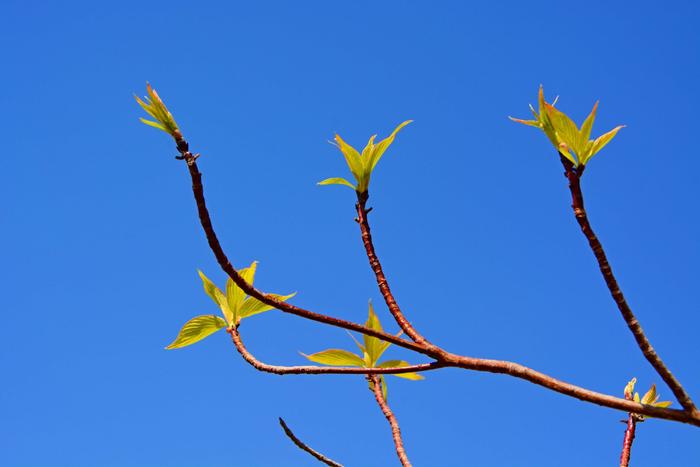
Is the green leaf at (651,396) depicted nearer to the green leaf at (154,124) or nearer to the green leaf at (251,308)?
the green leaf at (251,308)

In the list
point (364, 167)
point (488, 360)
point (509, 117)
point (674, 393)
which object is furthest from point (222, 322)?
point (674, 393)

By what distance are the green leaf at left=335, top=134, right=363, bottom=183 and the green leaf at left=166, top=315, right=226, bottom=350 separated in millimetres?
610

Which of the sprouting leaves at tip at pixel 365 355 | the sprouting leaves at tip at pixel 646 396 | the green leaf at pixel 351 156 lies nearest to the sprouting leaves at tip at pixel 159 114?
the green leaf at pixel 351 156

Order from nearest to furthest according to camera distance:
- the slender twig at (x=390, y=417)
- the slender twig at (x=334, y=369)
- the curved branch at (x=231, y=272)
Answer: the curved branch at (x=231, y=272) < the slender twig at (x=334, y=369) < the slender twig at (x=390, y=417)

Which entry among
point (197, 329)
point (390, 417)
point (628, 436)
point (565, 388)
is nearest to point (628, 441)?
point (628, 436)

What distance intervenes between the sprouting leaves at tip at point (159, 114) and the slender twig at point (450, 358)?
0.03 metres

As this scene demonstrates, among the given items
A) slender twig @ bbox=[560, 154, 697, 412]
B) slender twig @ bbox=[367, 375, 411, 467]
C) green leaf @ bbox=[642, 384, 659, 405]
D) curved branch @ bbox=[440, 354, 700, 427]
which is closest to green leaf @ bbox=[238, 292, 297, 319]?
slender twig @ bbox=[367, 375, 411, 467]

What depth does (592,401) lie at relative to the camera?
4.31 ft

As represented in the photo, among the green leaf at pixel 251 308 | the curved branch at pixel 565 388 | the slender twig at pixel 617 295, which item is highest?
the green leaf at pixel 251 308

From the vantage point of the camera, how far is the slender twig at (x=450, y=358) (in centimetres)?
124

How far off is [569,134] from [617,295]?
301 mm

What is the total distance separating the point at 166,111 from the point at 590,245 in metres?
0.78

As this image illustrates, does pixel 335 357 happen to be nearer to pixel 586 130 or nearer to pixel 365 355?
pixel 365 355

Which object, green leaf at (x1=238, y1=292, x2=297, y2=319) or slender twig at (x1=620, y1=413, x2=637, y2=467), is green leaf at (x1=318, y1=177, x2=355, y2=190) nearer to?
green leaf at (x1=238, y1=292, x2=297, y2=319)
